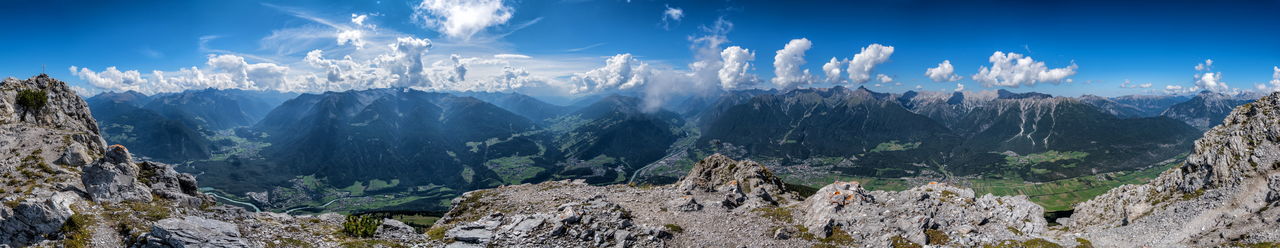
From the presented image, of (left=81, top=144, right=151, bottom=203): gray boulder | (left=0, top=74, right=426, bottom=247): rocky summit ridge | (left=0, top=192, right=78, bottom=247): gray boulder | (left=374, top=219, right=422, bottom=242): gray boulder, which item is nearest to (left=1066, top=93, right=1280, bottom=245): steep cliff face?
(left=374, top=219, right=422, bottom=242): gray boulder

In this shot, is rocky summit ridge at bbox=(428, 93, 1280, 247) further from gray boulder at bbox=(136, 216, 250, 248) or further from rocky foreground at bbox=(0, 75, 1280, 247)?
gray boulder at bbox=(136, 216, 250, 248)

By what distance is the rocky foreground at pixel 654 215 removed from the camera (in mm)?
31078

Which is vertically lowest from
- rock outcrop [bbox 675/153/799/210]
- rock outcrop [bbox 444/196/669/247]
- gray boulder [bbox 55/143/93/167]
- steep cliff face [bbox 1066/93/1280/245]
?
rock outcrop [bbox 675/153/799/210]

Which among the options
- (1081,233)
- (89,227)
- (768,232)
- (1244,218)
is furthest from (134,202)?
(1244,218)

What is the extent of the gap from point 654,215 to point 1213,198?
47.9m

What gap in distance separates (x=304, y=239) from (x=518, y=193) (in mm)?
34196

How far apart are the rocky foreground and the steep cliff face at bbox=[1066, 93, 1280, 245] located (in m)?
0.13

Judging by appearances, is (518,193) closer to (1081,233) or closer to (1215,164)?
(1081,233)

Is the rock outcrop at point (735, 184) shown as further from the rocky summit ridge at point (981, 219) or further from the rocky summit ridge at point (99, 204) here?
the rocky summit ridge at point (99, 204)

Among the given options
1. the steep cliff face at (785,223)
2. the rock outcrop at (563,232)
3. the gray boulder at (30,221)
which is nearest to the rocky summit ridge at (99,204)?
the gray boulder at (30,221)

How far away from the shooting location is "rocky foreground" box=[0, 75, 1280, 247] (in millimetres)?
31078

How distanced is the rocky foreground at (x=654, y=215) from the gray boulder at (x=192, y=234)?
0.32 feet

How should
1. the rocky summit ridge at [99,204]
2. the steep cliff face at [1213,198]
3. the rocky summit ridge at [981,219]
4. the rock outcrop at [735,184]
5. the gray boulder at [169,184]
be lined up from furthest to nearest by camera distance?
the rock outcrop at [735,184] → the gray boulder at [169,184] → the rocky summit ridge at [981,219] → the steep cliff face at [1213,198] → the rocky summit ridge at [99,204]

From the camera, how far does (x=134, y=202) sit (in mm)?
35875
